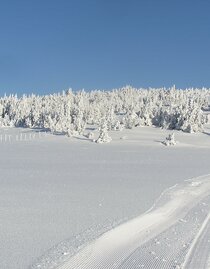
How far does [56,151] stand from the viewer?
29953mm

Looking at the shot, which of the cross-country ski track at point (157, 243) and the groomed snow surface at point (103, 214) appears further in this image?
the groomed snow surface at point (103, 214)

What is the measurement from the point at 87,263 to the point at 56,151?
74.9ft

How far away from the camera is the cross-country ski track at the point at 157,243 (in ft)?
24.1

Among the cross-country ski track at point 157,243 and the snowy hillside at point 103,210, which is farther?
the snowy hillside at point 103,210

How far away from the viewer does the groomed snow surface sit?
24.7ft

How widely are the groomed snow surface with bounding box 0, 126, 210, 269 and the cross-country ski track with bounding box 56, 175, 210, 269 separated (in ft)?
0.05

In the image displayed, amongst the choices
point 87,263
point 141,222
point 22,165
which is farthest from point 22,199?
point 22,165

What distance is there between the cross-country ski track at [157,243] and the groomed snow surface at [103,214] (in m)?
0.01

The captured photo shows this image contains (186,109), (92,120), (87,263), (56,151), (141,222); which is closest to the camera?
(87,263)

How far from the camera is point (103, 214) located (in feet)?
34.4

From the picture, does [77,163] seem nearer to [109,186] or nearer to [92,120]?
[109,186]

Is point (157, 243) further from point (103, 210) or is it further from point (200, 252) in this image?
point (103, 210)

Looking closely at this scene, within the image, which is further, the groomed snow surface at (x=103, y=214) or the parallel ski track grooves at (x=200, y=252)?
the groomed snow surface at (x=103, y=214)

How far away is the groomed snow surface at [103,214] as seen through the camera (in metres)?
7.52
